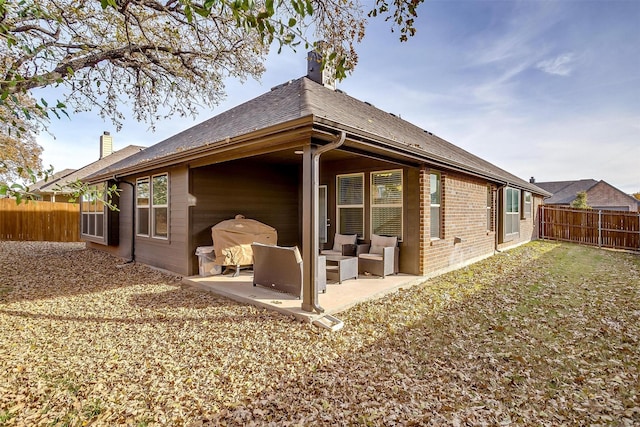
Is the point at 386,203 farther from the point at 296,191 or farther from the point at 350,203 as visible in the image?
the point at 296,191

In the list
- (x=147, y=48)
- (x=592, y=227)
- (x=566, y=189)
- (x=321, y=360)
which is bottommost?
(x=321, y=360)

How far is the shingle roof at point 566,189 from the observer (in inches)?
1334

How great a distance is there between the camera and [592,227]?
48.6ft

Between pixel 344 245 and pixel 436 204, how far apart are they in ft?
8.36

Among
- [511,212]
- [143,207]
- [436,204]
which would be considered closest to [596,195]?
[511,212]

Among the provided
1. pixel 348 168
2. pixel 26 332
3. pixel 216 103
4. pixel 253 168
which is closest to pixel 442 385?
pixel 26 332

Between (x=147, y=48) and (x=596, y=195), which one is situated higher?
(x=147, y=48)

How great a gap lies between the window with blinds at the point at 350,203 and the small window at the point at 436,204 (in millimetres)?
1707

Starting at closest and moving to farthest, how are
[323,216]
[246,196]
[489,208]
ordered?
[246,196]
[323,216]
[489,208]

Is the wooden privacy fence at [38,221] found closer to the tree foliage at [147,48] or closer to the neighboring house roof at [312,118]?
the neighboring house roof at [312,118]

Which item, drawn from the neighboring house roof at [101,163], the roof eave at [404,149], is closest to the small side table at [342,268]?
the roof eave at [404,149]

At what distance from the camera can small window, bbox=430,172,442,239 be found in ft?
25.4

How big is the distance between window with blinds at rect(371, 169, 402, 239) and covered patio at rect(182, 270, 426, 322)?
3.80 ft

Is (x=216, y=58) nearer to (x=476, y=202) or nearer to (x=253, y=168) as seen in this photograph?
(x=253, y=168)
